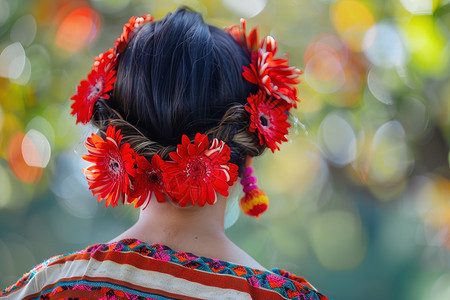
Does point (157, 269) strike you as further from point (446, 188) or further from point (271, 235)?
point (271, 235)

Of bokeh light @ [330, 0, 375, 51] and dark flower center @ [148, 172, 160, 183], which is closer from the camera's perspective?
dark flower center @ [148, 172, 160, 183]

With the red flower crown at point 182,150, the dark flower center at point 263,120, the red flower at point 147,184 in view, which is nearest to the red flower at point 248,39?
the red flower crown at point 182,150

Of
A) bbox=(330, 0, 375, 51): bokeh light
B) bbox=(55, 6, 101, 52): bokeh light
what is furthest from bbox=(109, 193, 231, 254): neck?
bbox=(55, 6, 101, 52): bokeh light

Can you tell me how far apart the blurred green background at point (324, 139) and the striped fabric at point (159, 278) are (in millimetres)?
1691

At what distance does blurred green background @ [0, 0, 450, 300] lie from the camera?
8.99ft

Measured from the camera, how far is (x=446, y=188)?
8.98ft

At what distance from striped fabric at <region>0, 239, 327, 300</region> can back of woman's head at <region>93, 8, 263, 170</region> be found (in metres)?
0.23

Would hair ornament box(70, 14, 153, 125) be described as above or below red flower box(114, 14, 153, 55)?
below

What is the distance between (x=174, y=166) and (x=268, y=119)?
0.96 feet

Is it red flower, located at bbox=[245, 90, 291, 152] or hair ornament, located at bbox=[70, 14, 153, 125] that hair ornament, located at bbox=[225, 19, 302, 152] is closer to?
red flower, located at bbox=[245, 90, 291, 152]

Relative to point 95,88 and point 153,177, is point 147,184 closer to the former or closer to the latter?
point 153,177

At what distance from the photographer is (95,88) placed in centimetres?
128

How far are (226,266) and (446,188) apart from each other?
2050 mm

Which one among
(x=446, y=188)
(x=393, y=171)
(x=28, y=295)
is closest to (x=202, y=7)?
(x=393, y=171)
